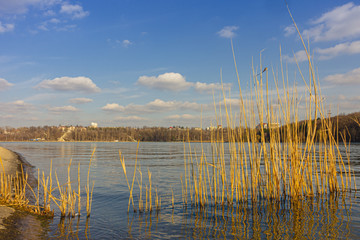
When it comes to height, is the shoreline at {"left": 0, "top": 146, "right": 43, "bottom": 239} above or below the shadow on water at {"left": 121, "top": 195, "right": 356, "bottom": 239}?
above

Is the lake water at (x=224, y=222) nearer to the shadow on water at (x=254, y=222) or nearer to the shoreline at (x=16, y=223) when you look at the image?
the shadow on water at (x=254, y=222)

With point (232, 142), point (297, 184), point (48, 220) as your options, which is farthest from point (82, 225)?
point (297, 184)

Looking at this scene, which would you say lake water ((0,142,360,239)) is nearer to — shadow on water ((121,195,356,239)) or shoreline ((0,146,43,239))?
shadow on water ((121,195,356,239))

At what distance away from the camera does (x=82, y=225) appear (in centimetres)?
560

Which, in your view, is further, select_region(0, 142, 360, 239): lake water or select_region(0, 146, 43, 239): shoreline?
select_region(0, 142, 360, 239): lake water

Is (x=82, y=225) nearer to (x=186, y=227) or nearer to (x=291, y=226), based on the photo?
(x=186, y=227)

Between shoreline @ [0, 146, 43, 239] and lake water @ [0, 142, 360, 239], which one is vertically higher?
shoreline @ [0, 146, 43, 239]

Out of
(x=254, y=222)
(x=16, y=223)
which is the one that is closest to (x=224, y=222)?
(x=254, y=222)

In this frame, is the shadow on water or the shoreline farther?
the shadow on water

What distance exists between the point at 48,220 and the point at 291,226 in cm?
543

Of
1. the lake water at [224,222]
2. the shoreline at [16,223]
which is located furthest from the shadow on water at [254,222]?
the shoreline at [16,223]

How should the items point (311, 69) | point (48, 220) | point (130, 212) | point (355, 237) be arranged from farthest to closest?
point (130, 212), point (311, 69), point (48, 220), point (355, 237)

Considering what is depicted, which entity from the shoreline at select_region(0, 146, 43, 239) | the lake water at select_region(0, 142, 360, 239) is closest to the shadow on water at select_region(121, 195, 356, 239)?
the lake water at select_region(0, 142, 360, 239)

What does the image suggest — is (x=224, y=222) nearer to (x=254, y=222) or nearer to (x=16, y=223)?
(x=254, y=222)
